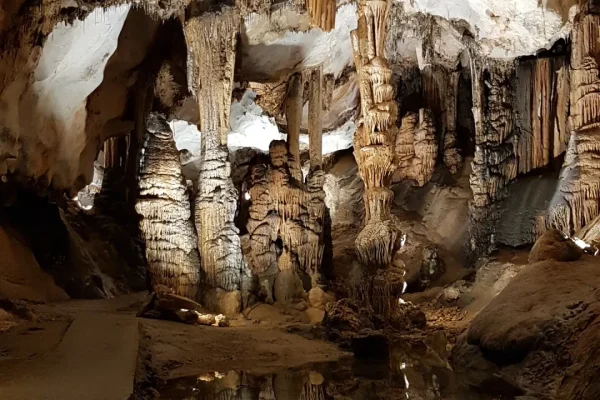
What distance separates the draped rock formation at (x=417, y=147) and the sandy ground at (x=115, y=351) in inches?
352

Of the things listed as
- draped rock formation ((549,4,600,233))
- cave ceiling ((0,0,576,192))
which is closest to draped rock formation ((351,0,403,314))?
cave ceiling ((0,0,576,192))

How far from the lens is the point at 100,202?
14586 mm

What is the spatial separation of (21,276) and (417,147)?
1031 centimetres

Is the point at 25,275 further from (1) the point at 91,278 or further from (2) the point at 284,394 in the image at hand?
(2) the point at 284,394

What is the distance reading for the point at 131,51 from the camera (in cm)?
1290

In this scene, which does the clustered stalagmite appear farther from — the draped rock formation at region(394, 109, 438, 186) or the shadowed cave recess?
the draped rock formation at region(394, 109, 438, 186)

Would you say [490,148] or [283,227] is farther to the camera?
[490,148]

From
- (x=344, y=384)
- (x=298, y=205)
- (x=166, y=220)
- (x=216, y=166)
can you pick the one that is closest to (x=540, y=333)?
(x=344, y=384)

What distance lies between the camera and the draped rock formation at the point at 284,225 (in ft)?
39.7

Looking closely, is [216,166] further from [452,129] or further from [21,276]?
[452,129]

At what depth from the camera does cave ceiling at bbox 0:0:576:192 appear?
9.16 meters

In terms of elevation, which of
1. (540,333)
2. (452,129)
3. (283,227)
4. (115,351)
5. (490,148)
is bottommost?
(115,351)

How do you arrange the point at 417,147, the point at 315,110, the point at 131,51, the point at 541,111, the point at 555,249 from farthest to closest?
the point at 417,147
the point at 315,110
the point at 541,111
the point at 131,51
the point at 555,249

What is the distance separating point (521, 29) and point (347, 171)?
8.16m
